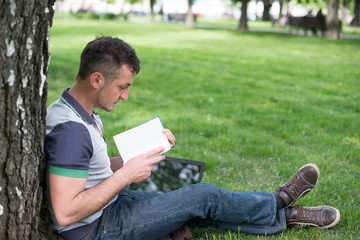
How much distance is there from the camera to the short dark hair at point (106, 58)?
2254 millimetres

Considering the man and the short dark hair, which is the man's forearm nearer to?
the man

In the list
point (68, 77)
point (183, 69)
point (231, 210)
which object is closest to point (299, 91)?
point (183, 69)

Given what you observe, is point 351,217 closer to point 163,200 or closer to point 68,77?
point 163,200

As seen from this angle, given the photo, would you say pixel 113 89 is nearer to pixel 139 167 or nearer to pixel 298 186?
pixel 139 167

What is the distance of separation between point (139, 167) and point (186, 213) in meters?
0.41

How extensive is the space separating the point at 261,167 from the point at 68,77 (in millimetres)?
5027

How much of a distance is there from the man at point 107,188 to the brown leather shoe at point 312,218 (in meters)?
0.15

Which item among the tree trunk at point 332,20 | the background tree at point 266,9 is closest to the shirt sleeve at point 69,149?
the tree trunk at point 332,20

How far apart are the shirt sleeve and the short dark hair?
1.30ft

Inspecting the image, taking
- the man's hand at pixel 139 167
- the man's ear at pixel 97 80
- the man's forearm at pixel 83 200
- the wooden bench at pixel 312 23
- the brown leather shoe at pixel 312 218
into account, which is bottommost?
the brown leather shoe at pixel 312 218

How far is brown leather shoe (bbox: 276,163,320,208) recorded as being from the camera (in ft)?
9.09

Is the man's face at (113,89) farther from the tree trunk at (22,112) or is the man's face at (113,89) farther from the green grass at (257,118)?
the green grass at (257,118)

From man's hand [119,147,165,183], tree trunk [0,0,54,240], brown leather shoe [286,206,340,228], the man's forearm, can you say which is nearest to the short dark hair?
tree trunk [0,0,54,240]

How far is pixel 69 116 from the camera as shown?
2.08 metres
